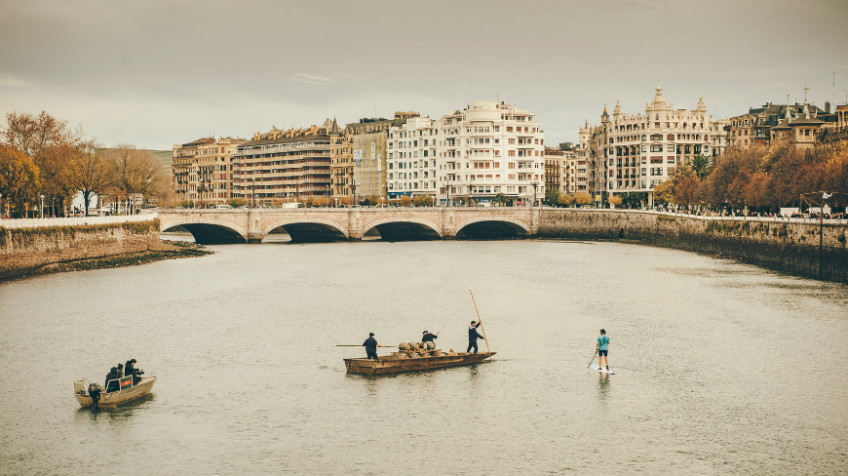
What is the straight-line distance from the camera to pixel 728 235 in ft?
291

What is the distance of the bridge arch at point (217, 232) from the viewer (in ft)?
373

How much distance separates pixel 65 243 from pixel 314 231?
5459 centimetres

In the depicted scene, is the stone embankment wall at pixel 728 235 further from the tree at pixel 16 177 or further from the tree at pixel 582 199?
the tree at pixel 16 177

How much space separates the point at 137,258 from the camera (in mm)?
88688

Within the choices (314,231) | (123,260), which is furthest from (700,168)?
(123,260)

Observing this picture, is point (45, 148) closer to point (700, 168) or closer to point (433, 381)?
point (433, 381)

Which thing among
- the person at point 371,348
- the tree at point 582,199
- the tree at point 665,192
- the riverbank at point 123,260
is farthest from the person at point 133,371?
the tree at point 582,199

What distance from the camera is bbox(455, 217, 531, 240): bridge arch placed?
132m

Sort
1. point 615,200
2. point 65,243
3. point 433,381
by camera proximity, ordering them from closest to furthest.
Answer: point 433,381
point 65,243
point 615,200

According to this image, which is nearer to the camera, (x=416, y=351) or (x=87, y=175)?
(x=416, y=351)

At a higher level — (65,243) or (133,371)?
(65,243)

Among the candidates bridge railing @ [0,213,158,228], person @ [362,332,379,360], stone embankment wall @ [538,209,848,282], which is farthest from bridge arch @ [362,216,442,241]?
person @ [362,332,379,360]

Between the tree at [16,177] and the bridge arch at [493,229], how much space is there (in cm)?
6360

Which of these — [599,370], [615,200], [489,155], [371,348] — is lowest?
[599,370]
